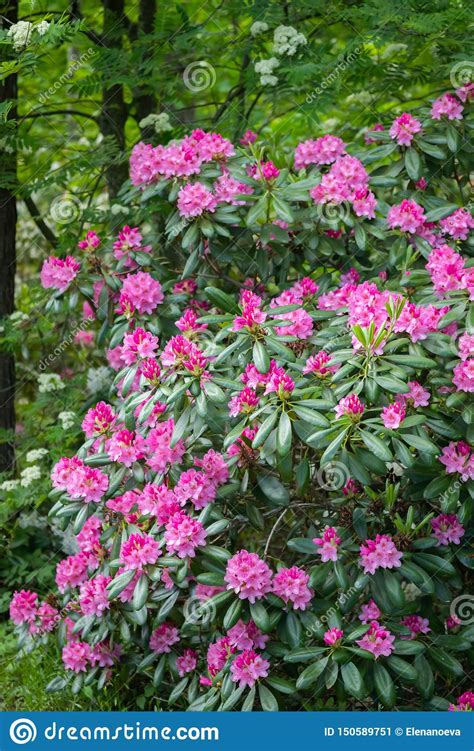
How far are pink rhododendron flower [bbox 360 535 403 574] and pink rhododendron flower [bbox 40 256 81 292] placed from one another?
4.71 feet

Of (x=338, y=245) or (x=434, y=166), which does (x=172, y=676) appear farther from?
(x=434, y=166)

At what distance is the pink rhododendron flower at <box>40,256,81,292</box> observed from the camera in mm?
3270

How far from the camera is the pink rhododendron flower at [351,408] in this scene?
2385 mm

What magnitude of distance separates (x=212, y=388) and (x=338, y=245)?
0.93 m

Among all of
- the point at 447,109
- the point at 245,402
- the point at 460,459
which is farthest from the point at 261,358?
the point at 447,109

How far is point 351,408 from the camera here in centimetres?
238

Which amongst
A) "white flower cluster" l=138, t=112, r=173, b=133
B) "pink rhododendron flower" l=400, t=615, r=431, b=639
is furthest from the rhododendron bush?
"white flower cluster" l=138, t=112, r=173, b=133

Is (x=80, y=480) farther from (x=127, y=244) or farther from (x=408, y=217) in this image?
(x=408, y=217)

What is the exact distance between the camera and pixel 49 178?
3602mm

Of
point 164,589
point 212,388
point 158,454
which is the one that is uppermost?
point 212,388

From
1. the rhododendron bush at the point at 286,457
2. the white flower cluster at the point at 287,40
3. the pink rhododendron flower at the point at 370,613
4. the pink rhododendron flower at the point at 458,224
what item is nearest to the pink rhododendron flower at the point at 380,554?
the rhododendron bush at the point at 286,457

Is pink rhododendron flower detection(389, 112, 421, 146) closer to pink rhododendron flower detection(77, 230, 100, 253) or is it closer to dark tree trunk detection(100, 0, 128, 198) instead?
pink rhododendron flower detection(77, 230, 100, 253)

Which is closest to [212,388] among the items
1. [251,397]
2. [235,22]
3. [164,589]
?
[251,397]

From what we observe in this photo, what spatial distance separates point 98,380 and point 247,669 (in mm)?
1647
